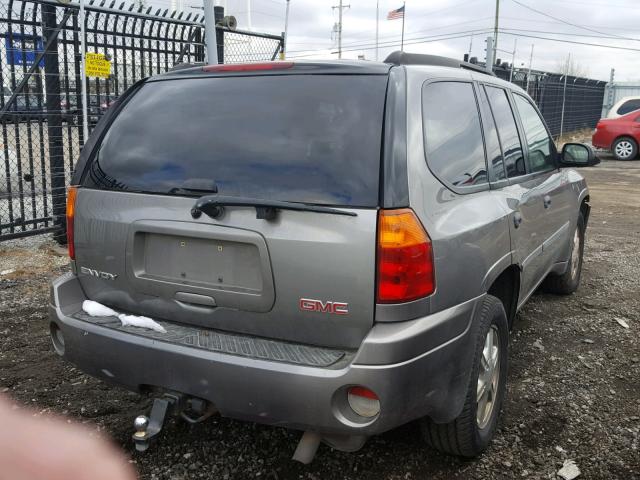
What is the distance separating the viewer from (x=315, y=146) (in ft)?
7.86

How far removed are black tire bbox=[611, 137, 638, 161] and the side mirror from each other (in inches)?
620

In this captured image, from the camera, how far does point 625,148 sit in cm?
1862

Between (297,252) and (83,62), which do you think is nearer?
(297,252)

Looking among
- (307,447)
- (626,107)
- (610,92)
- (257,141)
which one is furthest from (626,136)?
(307,447)

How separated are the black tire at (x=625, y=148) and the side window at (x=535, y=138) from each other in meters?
16.0

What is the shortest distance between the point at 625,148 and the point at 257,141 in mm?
19029

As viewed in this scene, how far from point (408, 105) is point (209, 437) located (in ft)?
6.37

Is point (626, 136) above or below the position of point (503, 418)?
above

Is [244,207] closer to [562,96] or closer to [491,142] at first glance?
[491,142]

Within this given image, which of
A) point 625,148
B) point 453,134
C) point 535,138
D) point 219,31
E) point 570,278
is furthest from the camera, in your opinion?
point 625,148

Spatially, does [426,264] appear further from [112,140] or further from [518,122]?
[518,122]

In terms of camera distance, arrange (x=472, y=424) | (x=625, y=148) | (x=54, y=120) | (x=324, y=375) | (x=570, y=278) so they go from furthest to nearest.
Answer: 1. (x=625, y=148)
2. (x=54, y=120)
3. (x=570, y=278)
4. (x=472, y=424)
5. (x=324, y=375)

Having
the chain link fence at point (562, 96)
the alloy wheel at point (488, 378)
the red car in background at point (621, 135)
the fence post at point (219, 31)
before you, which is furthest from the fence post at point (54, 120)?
the red car in background at point (621, 135)

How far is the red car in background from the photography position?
18.2 m
